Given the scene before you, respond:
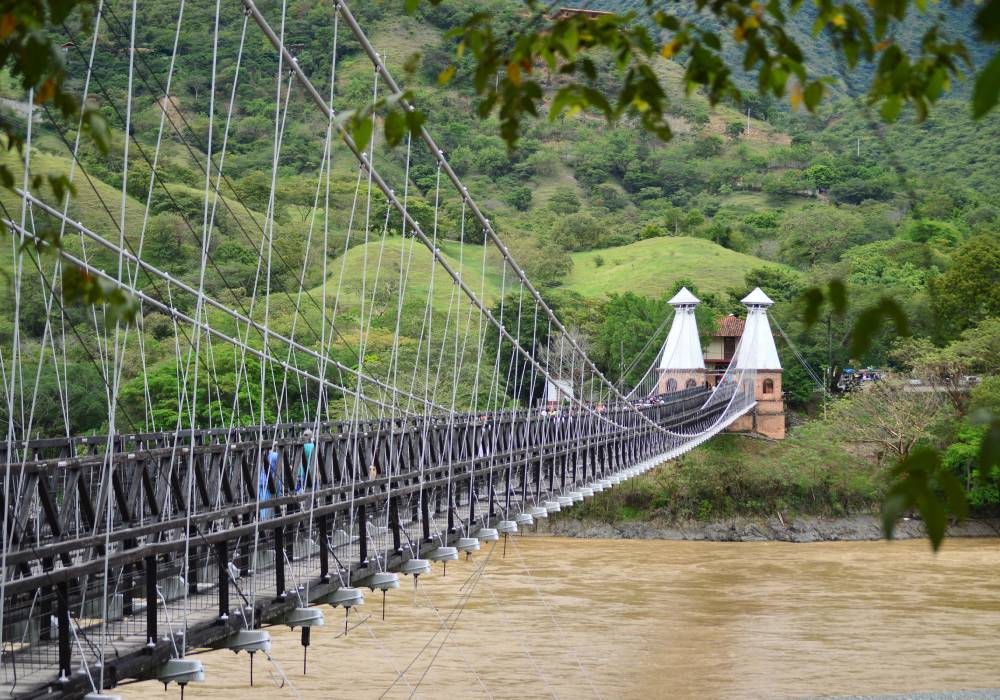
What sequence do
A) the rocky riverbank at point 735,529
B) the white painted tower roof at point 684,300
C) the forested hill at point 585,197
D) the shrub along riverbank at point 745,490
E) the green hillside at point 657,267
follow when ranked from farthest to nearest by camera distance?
the green hillside at point 657,267 < the white painted tower roof at point 684,300 < the forested hill at point 585,197 < the shrub along riverbank at point 745,490 < the rocky riverbank at point 735,529

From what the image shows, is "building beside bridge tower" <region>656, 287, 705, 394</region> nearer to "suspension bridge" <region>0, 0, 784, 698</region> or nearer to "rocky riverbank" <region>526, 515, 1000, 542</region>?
"rocky riverbank" <region>526, 515, 1000, 542</region>

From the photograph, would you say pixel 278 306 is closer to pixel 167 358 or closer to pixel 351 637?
pixel 167 358

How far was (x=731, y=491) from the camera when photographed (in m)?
34.3

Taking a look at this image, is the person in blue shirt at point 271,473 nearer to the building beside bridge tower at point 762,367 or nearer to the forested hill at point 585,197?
the forested hill at point 585,197

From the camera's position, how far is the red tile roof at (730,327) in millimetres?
47969

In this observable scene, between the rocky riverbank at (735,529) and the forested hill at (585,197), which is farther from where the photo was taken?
the forested hill at (585,197)

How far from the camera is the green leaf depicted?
188cm

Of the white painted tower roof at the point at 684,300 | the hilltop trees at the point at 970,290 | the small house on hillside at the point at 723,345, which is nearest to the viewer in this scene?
the hilltop trees at the point at 970,290

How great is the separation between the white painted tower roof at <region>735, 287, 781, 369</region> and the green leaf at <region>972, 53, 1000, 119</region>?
137 ft

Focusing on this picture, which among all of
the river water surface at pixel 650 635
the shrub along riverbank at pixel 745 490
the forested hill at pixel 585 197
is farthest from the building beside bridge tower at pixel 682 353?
the river water surface at pixel 650 635

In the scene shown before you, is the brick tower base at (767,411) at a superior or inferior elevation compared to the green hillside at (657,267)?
inferior

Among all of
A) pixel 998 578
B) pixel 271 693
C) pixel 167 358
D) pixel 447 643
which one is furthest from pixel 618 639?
pixel 167 358

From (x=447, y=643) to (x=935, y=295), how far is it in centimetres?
2880

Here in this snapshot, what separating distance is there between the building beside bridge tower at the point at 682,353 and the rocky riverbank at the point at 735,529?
10.8 meters
